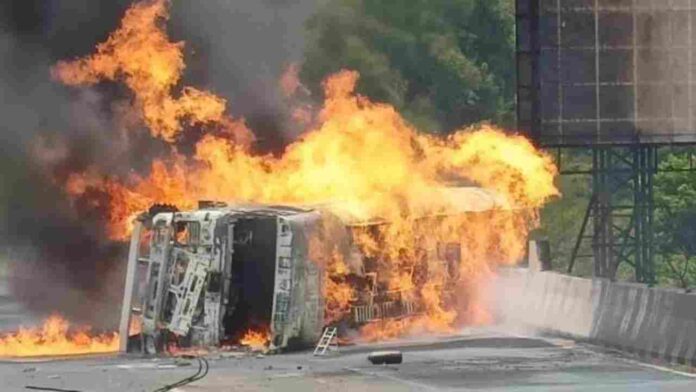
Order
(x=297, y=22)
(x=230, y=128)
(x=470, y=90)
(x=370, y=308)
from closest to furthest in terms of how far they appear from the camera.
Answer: (x=370, y=308) < (x=230, y=128) < (x=297, y=22) < (x=470, y=90)

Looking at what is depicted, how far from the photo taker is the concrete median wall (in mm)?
22359

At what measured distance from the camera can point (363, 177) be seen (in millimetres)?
28328

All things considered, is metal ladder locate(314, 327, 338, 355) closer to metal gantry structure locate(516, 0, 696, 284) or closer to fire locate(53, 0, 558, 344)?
fire locate(53, 0, 558, 344)

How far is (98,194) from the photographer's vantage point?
96.6ft

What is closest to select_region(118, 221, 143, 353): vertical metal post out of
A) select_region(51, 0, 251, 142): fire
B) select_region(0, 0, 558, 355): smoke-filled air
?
select_region(0, 0, 558, 355): smoke-filled air

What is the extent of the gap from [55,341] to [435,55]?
29417mm

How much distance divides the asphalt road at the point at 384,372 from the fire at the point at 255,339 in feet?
2.23

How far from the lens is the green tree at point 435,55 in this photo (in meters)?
51.1

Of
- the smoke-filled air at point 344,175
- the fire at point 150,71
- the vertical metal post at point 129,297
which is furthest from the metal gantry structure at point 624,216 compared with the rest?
the vertical metal post at point 129,297

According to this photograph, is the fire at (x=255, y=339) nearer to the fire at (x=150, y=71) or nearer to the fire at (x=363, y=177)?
the fire at (x=363, y=177)

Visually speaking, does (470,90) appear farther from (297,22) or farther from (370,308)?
(370,308)

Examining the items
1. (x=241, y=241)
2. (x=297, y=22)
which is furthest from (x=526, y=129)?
(x=241, y=241)

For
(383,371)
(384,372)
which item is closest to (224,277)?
(383,371)

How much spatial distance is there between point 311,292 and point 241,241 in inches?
47.3
